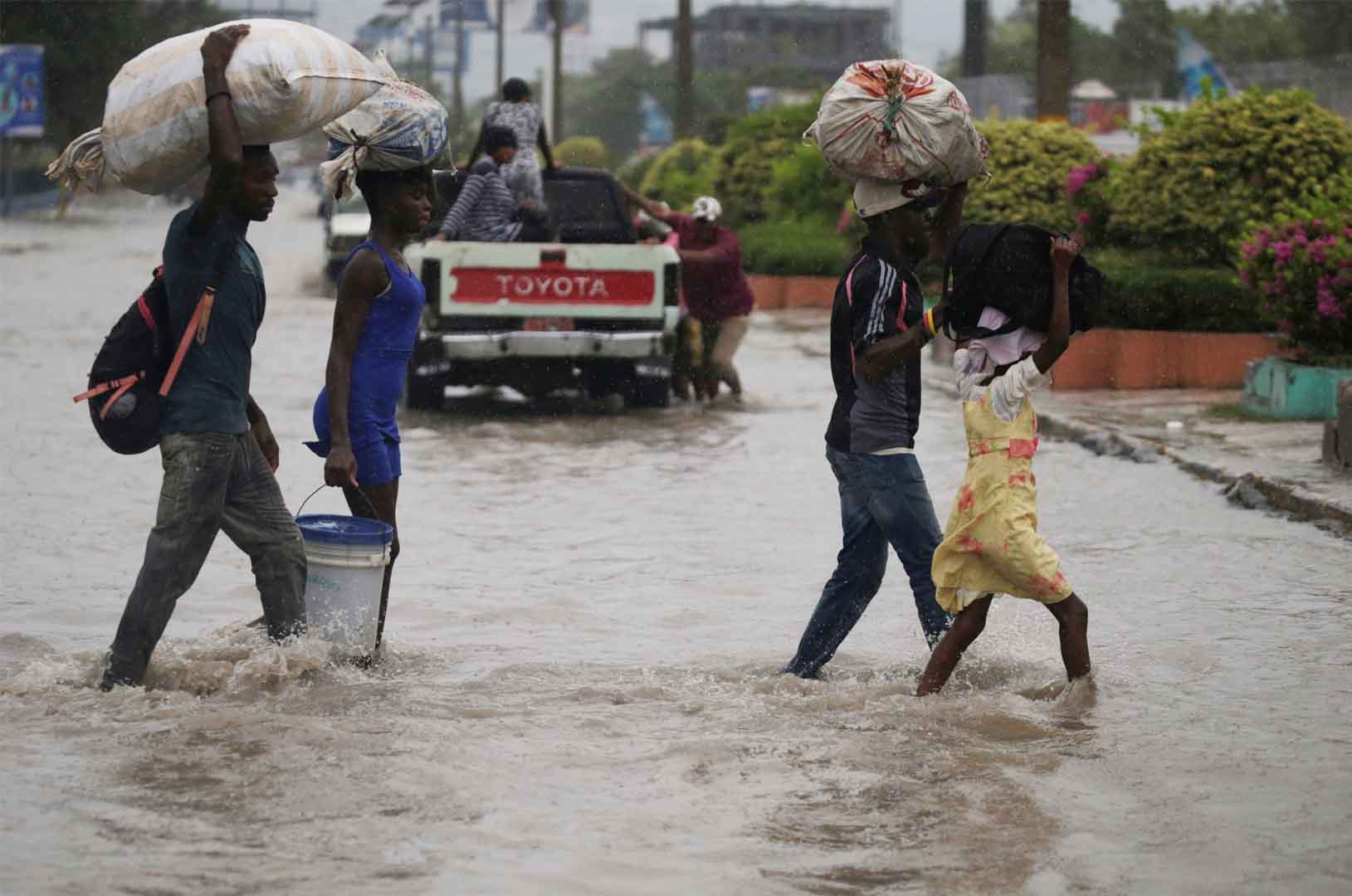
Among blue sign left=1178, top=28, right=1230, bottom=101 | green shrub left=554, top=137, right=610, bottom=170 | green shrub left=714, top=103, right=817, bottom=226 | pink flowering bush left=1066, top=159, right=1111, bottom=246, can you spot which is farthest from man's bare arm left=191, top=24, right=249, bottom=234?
green shrub left=554, top=137, right=610, bottom=170

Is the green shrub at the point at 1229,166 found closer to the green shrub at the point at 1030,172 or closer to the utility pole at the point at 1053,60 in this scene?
the green shrub at the point at 1030,172

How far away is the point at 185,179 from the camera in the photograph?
630cm

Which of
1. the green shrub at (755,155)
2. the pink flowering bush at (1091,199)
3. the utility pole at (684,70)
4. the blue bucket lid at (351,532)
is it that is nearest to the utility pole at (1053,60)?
the pink flowering bush at (1091,199)

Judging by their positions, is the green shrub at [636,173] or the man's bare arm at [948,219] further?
the green shrub at [636,173]

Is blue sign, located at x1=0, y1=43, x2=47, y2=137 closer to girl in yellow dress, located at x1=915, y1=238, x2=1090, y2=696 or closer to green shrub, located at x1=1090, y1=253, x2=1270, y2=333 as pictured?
green shrub, located at x1=1090, y1=253, x2=1270, y2=333

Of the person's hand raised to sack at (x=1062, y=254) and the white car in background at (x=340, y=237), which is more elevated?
the person's hand raised to sack at (x=1062, y=254)

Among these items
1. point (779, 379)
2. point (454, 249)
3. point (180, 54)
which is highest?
point (180, 54)

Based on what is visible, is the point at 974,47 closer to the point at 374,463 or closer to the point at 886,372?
the point at 374,463

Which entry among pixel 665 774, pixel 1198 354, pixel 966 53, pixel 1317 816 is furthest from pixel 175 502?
pixel 966 53

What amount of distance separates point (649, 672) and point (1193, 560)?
352 cm

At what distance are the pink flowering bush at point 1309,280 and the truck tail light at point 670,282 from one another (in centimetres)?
425

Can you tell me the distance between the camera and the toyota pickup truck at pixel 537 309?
15750mm

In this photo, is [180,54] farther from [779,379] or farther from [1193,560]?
[779,379]

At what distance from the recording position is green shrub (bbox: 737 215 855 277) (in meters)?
29.4
